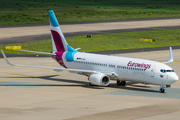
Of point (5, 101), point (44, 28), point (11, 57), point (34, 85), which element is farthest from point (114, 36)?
point (5, 101)

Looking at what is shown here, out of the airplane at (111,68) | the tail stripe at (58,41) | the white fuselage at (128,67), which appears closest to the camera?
the white fuselage at (128,67)

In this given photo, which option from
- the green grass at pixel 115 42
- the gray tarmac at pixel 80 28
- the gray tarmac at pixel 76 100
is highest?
the gray tarmac at pixel 80 28

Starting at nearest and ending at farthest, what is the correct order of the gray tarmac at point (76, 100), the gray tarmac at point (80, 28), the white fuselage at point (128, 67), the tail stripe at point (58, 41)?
the gray tarmac at point (76, 100)
the white fuselage at point (128, 67)
the tail stripe at point (58, 41)
the gray tarmac at point (80, 28)

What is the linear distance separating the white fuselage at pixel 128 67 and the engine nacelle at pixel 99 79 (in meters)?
1.05

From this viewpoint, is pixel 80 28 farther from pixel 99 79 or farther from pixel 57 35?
pixel 99 79

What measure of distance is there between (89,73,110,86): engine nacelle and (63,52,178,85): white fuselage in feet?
3.44

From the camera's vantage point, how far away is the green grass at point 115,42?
90.1 metres

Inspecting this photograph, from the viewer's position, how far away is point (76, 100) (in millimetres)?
41188

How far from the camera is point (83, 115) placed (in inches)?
1348

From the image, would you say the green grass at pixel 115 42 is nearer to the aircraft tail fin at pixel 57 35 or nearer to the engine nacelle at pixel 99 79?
the aircraft tail fin at pixel 57 35

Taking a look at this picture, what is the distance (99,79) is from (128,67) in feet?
12.7

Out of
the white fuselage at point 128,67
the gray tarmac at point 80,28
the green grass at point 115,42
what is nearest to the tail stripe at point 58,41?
the white fuselage at point 128,67

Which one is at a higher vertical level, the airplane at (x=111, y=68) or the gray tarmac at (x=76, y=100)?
the airplane at (x=111, y=68)

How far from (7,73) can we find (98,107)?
2712cm
